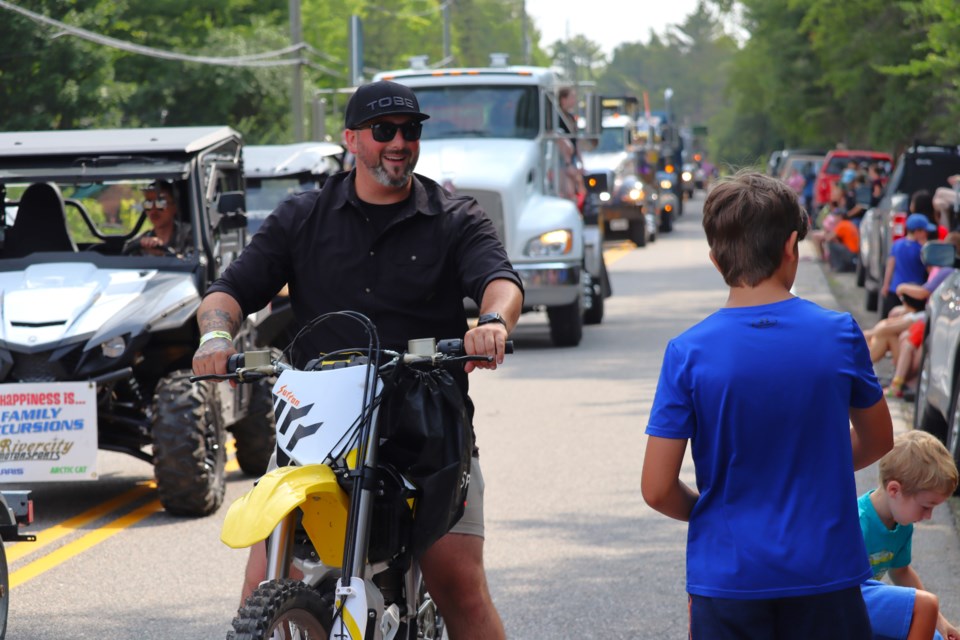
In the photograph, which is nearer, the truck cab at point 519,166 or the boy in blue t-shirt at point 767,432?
the boy in blue t-shirt at point 767,432

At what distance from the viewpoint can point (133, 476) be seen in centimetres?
1048

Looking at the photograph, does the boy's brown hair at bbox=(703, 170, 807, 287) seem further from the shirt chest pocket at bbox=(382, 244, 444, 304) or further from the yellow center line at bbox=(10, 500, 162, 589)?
the yellow center line at bbox=(10, 500, 162, 589)

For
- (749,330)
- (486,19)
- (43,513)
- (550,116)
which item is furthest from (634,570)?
(486,19)

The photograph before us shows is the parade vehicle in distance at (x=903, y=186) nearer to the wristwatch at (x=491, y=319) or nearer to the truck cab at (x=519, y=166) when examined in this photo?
the truck cab at (x=519, y=166)

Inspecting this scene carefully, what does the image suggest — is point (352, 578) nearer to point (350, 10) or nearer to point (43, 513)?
point (43, 513)

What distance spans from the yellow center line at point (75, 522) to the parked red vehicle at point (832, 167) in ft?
86.1

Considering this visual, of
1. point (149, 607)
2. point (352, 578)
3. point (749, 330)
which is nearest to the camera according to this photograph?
point (749, 330)

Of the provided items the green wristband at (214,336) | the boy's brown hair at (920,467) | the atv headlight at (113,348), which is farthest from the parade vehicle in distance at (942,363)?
the green wristband at (214,336)

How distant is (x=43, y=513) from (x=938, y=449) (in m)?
5.78

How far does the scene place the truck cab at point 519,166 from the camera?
16891 millimetres

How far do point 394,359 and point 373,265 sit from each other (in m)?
0.54

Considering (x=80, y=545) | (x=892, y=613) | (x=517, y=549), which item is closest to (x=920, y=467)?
(x=892, y=613)

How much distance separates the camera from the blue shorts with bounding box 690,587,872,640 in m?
3.58

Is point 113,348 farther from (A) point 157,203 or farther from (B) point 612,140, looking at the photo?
(B) point 612,140
